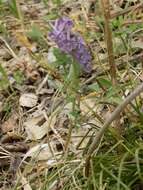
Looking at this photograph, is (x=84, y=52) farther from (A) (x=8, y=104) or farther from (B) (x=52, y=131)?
(A) (x=8, y=104)

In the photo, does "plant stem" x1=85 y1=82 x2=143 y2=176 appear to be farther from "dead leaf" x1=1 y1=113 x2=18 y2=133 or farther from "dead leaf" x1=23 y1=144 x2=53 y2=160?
"dead leaf" x1=1 y1=113 x2=18 y2=133

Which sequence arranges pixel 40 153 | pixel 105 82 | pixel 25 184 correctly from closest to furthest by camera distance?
pixel 105 82 → pixel 25 184 → pixel 40 153

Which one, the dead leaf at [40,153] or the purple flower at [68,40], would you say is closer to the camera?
the purple flower at [68,40]

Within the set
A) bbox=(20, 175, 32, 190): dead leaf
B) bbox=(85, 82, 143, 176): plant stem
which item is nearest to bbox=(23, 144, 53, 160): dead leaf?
bbox=(20, 175, 32, 190): dead leaf

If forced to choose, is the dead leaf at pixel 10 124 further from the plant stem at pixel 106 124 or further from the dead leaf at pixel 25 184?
the plant stem at pixel 106 124

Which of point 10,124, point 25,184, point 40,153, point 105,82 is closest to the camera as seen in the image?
point 105,82

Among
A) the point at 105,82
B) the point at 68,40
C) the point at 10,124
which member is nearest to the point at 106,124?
the point at 105,82

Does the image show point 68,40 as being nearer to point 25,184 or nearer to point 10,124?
point 25,184

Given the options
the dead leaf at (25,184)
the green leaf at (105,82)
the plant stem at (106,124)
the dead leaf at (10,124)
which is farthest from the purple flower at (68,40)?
the dead leaf at (10,124)

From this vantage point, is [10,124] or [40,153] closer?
[40,153]
